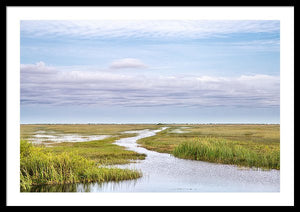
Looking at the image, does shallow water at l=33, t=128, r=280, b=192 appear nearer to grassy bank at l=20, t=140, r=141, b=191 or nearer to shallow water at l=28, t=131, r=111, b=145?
grassy bank at l=20, t=140, r=141, b=191

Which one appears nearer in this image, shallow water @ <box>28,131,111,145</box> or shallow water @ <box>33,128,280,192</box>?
shallow water @ <box>33,128,280,192</box>

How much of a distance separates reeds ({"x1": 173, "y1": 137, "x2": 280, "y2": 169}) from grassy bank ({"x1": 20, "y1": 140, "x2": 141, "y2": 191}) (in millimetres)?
6960

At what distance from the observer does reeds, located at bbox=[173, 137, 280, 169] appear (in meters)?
15.7

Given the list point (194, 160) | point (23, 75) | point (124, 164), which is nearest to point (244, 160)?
point (194, 160)

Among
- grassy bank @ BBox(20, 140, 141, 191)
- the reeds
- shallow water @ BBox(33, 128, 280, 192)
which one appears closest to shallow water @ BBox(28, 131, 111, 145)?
the reeds

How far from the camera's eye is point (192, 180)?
1307 cm

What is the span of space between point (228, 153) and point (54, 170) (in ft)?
31.5

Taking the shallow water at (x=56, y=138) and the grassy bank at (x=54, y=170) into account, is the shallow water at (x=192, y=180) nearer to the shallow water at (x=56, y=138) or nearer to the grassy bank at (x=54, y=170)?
the grassy bank at (x=54, y=170)

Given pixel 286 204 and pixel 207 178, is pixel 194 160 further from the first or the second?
pixel 286 204

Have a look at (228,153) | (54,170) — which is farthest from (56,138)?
(54,170)

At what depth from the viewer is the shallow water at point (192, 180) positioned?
37.6 feet

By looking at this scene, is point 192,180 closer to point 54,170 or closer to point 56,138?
point 54,170

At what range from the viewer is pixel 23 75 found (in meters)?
15.3
